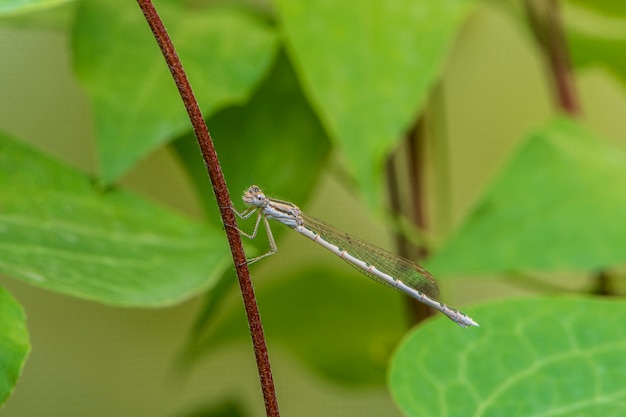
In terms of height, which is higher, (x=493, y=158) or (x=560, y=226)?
(x=493, y=158)

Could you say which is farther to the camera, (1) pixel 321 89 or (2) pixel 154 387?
(2) pixel 154 387

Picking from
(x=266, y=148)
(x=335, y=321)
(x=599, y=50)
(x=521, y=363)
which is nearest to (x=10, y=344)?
(x=521, y=363)

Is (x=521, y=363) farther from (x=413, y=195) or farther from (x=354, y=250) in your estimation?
(x=413, y=195)

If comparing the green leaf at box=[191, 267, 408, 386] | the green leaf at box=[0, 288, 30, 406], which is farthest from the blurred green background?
the green leaf at box=[0, 288, 30, 406]

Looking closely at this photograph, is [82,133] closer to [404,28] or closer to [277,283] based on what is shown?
[277,283]

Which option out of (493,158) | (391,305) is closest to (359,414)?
(391,305)
